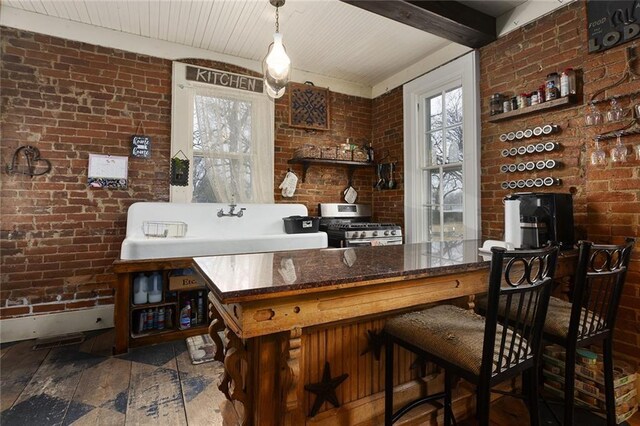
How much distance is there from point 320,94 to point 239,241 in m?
2.29

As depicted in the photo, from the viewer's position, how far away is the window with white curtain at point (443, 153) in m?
3.01

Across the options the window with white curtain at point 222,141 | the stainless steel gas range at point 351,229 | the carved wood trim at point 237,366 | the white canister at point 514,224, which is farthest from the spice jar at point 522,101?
the carved wood trim at point 237,366

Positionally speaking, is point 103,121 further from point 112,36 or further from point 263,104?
point 263,104

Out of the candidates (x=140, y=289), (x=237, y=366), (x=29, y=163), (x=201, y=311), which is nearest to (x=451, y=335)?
(x=237, y=366)

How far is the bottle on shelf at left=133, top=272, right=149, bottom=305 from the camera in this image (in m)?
2.59

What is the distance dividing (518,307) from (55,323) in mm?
3515

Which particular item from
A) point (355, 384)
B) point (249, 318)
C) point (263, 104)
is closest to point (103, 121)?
point (263, 104)

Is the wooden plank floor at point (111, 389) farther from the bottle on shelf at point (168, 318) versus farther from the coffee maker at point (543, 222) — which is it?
the coffee maker at point (543, 222)

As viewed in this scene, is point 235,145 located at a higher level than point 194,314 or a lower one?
higher

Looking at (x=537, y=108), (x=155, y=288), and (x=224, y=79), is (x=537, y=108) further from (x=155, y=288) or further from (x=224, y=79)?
(x=155, y=288)

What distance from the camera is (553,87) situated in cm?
233

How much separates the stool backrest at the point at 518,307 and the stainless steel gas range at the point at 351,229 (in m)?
2.14

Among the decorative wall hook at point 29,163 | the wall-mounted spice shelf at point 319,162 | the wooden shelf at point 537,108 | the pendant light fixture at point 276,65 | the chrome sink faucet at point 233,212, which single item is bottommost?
the chrome sink faucet at point 233,212

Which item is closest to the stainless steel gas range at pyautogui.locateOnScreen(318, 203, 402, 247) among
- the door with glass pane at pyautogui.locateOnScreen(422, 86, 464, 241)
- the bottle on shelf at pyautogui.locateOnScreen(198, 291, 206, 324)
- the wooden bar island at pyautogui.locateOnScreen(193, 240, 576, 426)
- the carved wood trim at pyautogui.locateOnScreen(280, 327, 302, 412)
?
the door with glass pane at pyautogui.locateOnScreen(422, 86, 464, 241)
